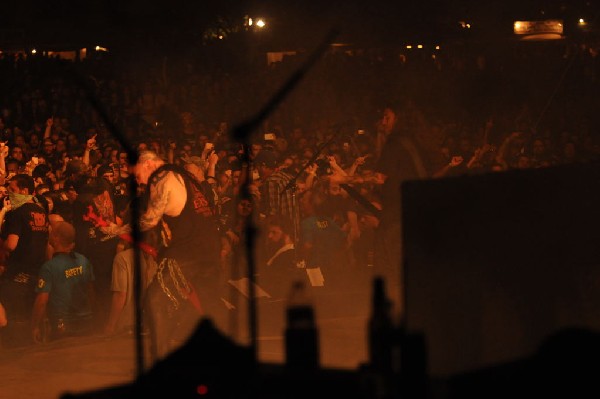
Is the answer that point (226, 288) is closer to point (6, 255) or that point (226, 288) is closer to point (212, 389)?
point (6, 255)

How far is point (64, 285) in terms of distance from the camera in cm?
861

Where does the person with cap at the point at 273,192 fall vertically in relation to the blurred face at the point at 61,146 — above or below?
below

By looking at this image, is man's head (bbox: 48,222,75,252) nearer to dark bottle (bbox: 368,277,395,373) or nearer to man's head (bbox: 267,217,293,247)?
man's head (bbox: 267,217,293,247)

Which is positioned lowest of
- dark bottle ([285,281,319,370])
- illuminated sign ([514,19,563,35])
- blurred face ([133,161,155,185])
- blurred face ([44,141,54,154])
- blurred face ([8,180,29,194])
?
dark bottle ([285,281,319,370])

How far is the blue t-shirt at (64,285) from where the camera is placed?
8586mm

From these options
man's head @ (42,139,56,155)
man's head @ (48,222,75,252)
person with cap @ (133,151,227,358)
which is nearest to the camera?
person with cap @ (133,151,227,358)

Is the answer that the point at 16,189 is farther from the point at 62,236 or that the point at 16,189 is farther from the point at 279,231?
the point at 279,231

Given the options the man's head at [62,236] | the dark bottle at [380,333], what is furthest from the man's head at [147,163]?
the dark bottle at [380,333]

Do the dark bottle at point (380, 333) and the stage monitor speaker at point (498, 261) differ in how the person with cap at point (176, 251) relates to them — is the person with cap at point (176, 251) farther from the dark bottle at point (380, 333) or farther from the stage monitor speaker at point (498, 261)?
the dark bottle at point (380, 333)

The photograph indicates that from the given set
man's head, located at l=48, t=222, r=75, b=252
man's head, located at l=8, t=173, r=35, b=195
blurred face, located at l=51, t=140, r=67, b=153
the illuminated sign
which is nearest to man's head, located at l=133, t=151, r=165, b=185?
man's head, located at l=48, t=222, r=75, b=252

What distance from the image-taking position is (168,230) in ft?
25.3

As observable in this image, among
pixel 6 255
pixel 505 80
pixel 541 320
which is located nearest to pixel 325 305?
pixel 6 255

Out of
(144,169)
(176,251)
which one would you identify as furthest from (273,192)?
(176,251)

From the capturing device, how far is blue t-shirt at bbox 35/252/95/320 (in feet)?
28.2
